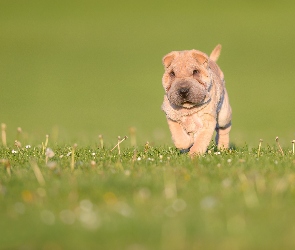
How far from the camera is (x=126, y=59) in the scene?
3553 centimetres

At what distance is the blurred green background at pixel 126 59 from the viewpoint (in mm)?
25297

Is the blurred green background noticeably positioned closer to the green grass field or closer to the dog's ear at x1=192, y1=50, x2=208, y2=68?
the green grass field

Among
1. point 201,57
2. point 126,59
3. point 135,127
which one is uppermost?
point 126,59

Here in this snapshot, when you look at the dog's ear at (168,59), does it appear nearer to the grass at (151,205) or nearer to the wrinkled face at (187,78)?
the wrinkled face at (187,78)

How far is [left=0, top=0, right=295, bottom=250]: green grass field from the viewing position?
557 centimetres

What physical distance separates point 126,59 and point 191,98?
2652 centimetres

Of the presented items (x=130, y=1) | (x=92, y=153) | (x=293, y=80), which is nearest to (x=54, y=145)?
(x=92, y=153)

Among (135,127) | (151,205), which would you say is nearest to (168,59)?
(151,205)

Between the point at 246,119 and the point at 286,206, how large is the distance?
1927 centimetres

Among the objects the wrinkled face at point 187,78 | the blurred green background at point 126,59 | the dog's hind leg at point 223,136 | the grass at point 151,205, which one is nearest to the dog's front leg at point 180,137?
the wrinkled face at point 187,78

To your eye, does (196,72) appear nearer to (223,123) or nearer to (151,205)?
(223,123)

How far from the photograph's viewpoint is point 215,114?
979 cm

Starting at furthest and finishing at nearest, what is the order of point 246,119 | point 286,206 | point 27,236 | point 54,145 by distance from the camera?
1. point 246,119
2. point 54,145
3. point 286,206
4. point 27,236

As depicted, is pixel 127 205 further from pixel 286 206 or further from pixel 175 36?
pixel 175 36
